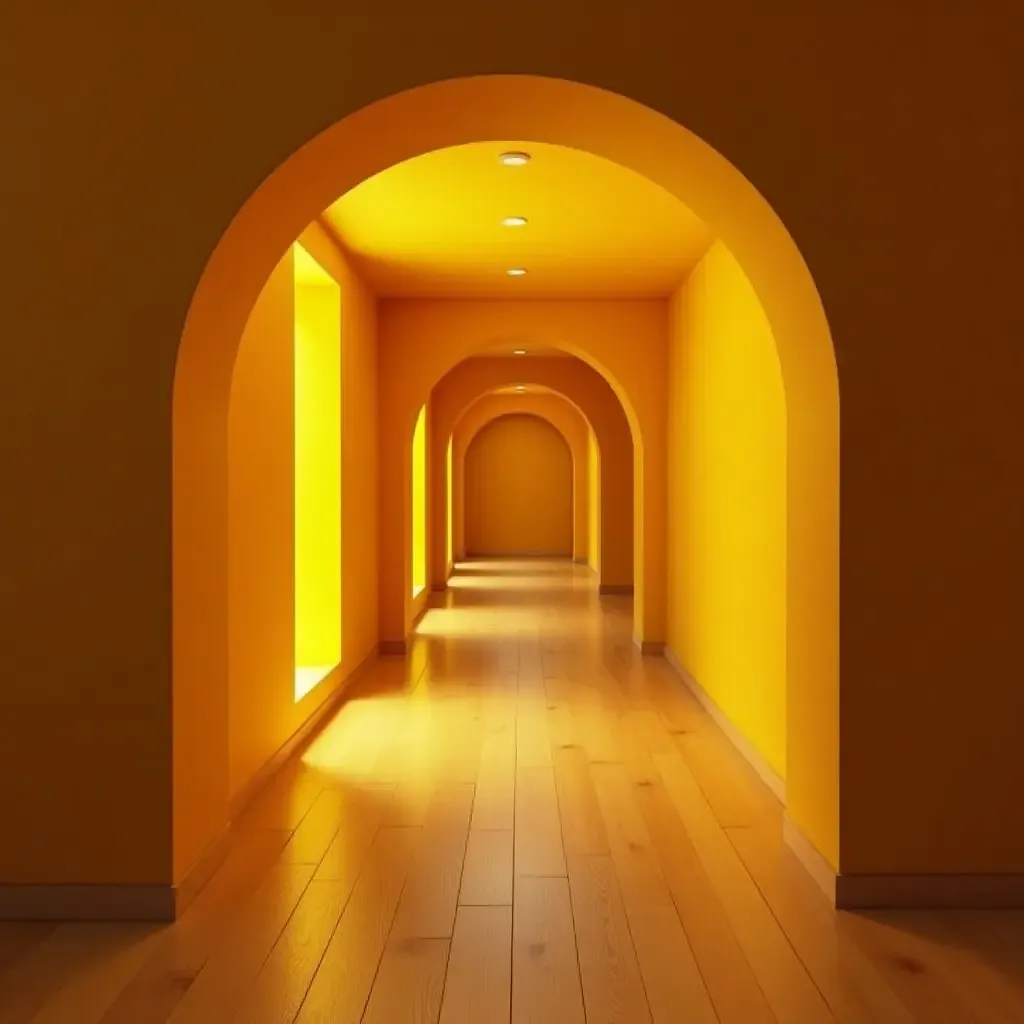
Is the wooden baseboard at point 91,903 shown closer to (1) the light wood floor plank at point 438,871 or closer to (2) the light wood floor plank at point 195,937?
(2) the light wood floor plank at point 195,937

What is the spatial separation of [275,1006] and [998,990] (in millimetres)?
1860

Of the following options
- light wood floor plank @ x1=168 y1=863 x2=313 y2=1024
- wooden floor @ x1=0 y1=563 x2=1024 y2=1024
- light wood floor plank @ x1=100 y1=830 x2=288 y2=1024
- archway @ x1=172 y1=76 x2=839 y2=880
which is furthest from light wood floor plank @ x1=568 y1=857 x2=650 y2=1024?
light wood floor plank @ x1=100 y1=830 x2=288 y2=1024

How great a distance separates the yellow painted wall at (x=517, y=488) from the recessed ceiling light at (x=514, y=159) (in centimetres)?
1786

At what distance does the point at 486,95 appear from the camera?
3.52m

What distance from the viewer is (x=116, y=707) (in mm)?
3357

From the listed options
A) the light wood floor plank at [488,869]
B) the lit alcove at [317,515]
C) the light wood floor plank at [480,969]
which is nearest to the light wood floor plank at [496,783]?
the light wood floor plank at [488,869]

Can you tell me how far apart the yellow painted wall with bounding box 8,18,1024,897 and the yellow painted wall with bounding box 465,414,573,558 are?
19719 mm

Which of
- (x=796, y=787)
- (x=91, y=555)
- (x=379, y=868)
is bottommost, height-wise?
(x=379, y=868)

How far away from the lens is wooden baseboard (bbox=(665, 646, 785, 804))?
4844 mm

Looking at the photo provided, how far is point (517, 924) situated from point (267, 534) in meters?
2.55

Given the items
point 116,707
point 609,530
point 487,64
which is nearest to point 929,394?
point 487,64

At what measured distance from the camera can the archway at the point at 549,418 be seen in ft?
62.8

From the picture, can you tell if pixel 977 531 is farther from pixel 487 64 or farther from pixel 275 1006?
pixel 275 1006

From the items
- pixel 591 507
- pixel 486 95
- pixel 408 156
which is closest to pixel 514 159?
pixel 408 156
